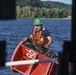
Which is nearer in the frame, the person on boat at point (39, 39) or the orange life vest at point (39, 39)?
the person on boat at point (39, 39)

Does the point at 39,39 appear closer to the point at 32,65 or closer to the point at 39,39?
the point at 39,39

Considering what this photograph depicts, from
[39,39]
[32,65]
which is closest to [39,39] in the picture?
[39,39]

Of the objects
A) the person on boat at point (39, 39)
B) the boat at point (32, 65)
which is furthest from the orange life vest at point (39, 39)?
the boat at point (32, 65)

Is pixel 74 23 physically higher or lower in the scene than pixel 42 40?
higher

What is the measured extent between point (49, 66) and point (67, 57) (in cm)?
539

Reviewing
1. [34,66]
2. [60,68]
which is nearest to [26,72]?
[34,66]

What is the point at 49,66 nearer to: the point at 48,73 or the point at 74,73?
the point at 48,73

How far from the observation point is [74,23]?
242 centimetres

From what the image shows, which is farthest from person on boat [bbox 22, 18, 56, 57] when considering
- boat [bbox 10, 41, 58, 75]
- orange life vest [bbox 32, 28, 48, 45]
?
boat [bbox 10, 41, 58, 75]

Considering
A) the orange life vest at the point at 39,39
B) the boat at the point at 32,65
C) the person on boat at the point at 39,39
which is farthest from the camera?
the orange life vest at the point at 39,39

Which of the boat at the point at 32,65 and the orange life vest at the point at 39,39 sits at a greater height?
the orange life vest at the point at 39,39

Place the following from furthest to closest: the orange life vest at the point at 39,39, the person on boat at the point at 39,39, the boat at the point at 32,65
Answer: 1. the orange life vest at the point at 39,39
2. the person on boat at the point at 39,39
3. the boat at the point at 32,65

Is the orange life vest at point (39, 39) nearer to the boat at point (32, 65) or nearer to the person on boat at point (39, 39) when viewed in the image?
the person on boat at point (39, 39)

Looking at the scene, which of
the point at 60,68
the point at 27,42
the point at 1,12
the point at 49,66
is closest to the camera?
the point at 1,12
